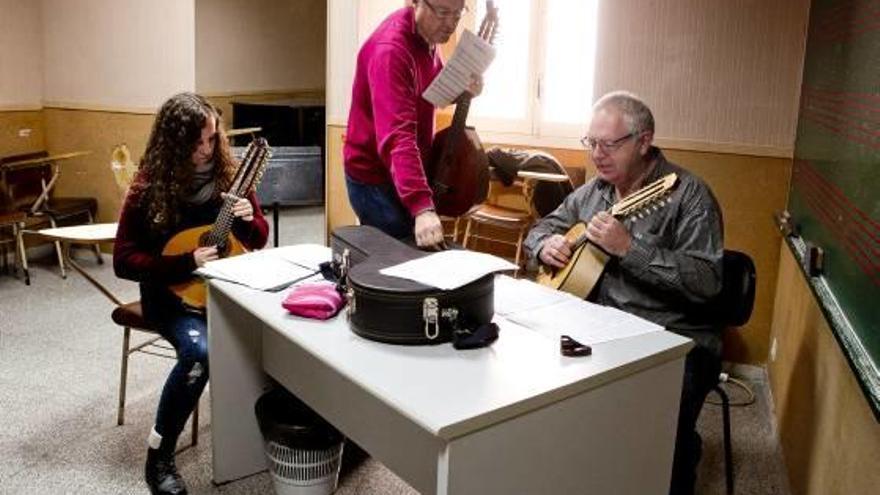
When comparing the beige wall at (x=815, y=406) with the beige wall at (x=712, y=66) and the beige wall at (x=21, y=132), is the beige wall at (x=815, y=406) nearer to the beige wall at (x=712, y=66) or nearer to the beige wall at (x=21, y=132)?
the beige wall at (x=712, y=66)

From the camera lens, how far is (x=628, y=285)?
204 cm

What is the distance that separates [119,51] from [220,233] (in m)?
2.85

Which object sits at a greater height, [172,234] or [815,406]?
[172,234]

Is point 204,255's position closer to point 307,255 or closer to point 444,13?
point 307,255

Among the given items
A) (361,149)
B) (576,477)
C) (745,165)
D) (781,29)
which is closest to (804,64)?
(781,29)

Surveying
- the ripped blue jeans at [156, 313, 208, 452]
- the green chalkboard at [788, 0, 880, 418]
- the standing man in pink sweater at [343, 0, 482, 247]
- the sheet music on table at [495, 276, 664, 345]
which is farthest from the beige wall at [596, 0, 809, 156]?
the ripped blue jeans at [156, 313, 208, 452]

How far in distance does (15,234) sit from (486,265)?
12.4ft

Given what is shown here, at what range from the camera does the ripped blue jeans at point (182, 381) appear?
7.18 ft

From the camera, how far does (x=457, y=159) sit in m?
2.40

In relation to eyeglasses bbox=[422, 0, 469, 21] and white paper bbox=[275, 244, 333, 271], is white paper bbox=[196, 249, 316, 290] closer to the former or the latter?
white paper bbox=[275, 244, 333, 271]

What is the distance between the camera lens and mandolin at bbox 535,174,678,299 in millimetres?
1952

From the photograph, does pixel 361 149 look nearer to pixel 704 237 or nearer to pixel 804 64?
pixel 704 237

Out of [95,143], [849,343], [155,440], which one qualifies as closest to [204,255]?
[155,440]

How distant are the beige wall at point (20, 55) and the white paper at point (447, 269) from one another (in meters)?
4.15
